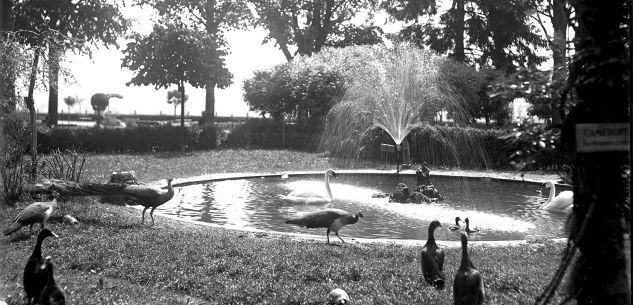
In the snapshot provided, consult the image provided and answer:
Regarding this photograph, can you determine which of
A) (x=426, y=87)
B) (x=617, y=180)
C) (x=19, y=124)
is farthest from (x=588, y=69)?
(x=426, y=87)

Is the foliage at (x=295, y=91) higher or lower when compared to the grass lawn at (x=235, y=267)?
higher

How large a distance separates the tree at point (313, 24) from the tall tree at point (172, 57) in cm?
1235

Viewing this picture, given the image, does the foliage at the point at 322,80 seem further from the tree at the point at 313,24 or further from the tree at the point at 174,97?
the tree at the point at 174,97

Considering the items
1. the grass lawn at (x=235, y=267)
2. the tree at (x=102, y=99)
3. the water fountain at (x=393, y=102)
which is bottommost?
the grass lawn at (x=235, y=267)

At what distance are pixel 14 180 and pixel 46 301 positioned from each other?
8126mm

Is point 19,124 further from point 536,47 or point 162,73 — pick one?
point 536,47

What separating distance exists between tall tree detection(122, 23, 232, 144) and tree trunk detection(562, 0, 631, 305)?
1297 inches

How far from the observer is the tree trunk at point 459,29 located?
41.6 m

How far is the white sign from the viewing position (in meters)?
4.04

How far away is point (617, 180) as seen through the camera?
4223mm

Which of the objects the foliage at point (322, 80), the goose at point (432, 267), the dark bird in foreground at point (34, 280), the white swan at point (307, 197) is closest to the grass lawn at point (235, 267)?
the goose at point (432, 267)

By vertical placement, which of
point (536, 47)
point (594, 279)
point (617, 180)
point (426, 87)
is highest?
point (536, 47)

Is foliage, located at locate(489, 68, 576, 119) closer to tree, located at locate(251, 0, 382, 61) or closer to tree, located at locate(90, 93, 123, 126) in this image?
tree, located at locate(251, 0, 382, 61)

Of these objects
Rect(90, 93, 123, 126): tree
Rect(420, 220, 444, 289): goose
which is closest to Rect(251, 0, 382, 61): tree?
Rect(90, 93, 123, 126): tree
